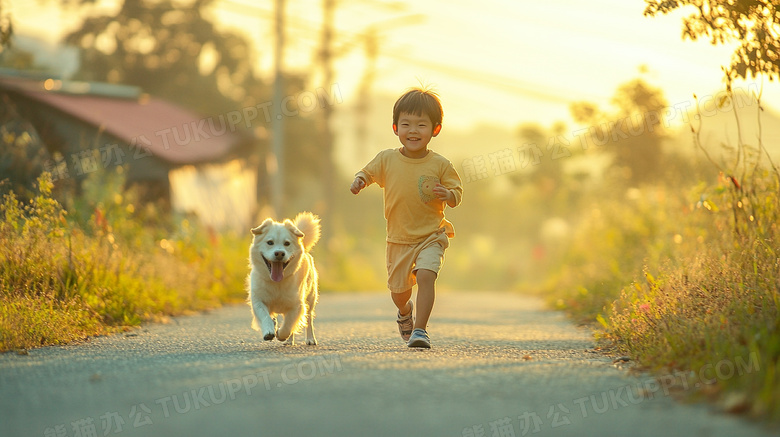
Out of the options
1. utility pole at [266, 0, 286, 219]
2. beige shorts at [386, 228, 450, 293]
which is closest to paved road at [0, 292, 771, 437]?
beige shorts at [386, 228, 450, 293]

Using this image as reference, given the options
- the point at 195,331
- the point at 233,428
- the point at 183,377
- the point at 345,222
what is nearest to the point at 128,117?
the point at 195,331

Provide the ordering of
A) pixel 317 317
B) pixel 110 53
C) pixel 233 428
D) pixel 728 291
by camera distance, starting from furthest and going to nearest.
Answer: pixel 110 53
pixel 317 317
pixel 728 291
pixel 233 428

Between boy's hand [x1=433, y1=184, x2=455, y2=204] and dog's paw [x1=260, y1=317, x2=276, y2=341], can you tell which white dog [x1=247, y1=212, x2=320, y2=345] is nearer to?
dog's paw [x1=260, y1=317, x2=276, y2=341]

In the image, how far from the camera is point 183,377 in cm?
460

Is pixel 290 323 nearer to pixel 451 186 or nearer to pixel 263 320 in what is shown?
pixel 263 320

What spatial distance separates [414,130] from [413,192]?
0.46 meters

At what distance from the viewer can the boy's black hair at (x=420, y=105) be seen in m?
6.28

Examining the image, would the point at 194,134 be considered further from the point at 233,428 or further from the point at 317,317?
the point at 233,428

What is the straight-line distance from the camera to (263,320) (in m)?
6.10

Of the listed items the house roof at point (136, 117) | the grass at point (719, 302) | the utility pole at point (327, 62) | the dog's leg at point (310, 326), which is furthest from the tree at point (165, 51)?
the dog's leg at point (310, 326)

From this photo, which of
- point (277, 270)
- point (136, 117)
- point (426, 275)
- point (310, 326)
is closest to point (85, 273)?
point (310, 326)

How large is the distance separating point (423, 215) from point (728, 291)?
2.16m

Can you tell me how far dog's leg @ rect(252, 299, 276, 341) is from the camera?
5.89m

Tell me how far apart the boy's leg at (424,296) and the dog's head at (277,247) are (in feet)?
3.23
